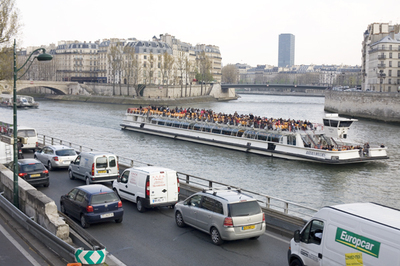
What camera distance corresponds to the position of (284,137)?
34656 millimetres

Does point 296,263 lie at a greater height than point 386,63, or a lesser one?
lesser

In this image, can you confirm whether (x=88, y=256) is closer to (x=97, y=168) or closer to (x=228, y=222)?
(x=228, y=222)

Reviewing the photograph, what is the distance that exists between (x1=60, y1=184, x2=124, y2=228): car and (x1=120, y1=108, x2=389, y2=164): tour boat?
21692 mm

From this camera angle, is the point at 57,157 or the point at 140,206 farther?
the point at 57,157

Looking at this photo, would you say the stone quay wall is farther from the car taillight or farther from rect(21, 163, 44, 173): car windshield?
the car taillight

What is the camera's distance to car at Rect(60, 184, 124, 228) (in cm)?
1250

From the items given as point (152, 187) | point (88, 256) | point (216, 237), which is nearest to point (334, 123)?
point (152, 187)

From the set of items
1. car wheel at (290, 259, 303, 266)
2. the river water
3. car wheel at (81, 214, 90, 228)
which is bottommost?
the river water

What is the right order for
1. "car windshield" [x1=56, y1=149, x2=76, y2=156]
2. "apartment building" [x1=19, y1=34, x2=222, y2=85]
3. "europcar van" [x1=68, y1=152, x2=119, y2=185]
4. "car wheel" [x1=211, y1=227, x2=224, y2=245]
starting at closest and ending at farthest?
"car wheel" [x1=211, y1=227, x2=224, y2=245], "europcar van" [x1=68, y1=152, x2=119, y2=185], "car windshield" [x1=56, y1=149, x2=76, y2=156], "apartment building" [x1=19, y1=34, x2=222, y2=85]

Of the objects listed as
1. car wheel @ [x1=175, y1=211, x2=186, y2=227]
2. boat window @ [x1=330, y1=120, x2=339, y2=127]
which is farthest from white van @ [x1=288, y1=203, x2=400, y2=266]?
boat window @ [x1=330, y1=120, x2=339, y2=127]

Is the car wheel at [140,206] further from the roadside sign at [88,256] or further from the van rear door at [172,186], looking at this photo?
the roadside sign at [88,256]

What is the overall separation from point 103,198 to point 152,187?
196cm

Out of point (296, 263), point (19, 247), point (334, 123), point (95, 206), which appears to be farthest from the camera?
point (334, 123)

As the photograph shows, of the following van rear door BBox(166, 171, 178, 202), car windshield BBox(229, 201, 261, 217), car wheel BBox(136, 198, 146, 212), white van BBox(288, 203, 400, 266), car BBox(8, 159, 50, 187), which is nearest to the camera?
white van BBox(288, 203, 400, 266)
